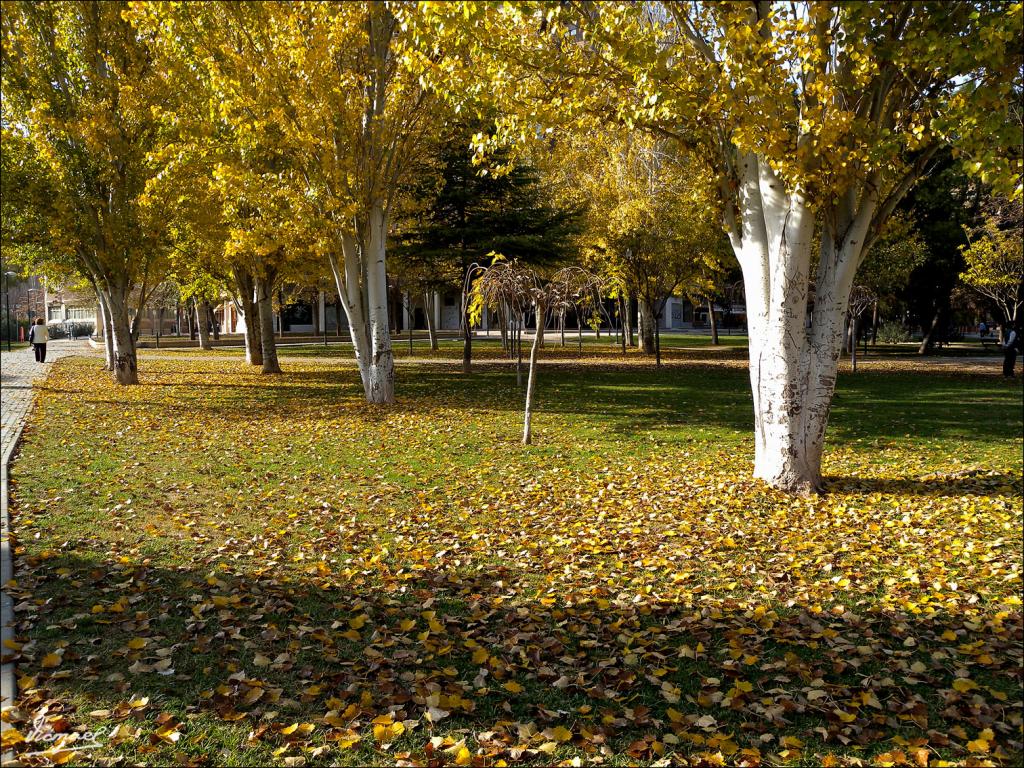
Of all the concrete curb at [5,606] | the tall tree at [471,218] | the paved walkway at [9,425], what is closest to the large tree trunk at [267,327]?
the tall tree at [471,218]

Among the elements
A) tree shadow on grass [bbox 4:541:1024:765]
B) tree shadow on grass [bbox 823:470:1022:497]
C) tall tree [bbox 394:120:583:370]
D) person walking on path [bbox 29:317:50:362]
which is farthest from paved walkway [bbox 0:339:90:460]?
tall tree [bbox 394:120:583:370]

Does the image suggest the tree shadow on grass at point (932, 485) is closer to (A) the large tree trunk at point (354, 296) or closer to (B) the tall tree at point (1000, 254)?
(A) the large tree trunk at point (354, 296)

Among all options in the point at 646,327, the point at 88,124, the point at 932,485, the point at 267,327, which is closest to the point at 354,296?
the point at 88,124

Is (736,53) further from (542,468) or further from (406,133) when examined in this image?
(406,133)

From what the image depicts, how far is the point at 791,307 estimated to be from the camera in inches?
330

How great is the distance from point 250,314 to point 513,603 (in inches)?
1022

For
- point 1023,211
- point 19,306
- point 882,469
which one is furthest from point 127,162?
point 19,306

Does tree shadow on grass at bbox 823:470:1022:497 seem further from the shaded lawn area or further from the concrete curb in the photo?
the concrete curb

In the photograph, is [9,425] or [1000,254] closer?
[9,425]

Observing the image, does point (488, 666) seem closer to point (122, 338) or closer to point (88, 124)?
point (88, 124)

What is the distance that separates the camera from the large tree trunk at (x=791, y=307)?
8258mm

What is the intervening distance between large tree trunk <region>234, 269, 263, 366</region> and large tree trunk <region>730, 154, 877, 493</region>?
21688 millimetres

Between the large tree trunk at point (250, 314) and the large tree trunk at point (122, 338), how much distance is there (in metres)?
5.78

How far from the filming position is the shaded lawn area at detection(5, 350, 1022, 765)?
12.5 feet
